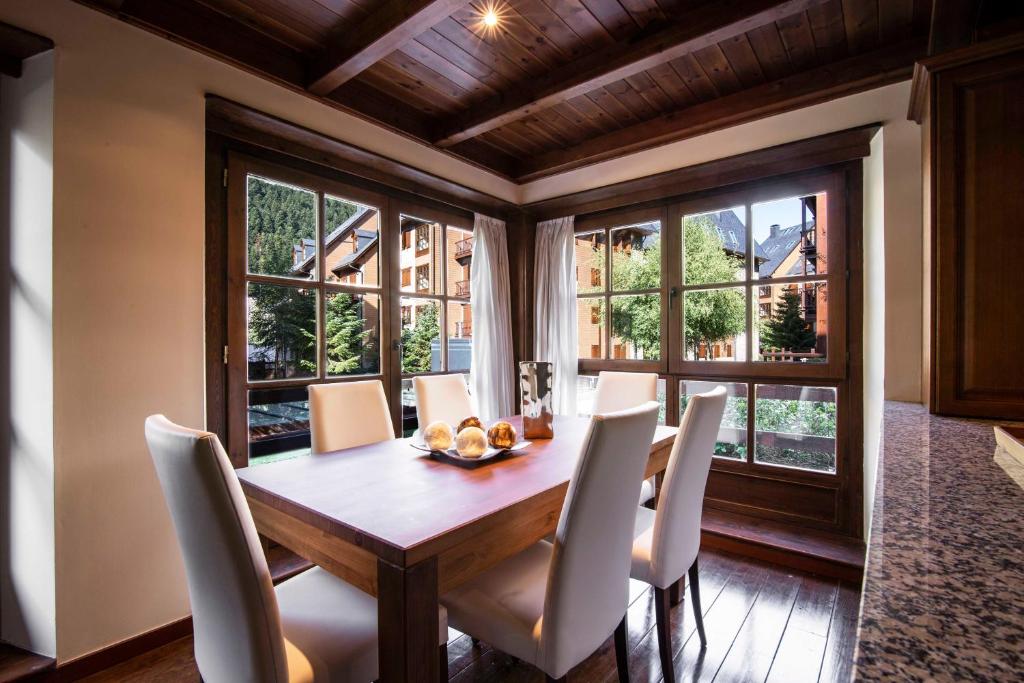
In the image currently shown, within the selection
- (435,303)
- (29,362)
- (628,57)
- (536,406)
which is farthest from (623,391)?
(29,362)

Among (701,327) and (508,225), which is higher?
(508,225)

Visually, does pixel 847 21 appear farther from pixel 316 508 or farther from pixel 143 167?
pixel 143 167

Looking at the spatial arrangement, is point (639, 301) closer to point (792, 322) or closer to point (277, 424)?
point (792, 322)

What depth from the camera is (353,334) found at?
2.77 m

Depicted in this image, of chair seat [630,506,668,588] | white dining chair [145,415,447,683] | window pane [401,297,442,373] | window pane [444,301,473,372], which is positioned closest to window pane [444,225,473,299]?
window pane [444,301,473,372]

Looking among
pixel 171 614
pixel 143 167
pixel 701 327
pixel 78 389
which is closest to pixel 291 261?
pixel 143 167

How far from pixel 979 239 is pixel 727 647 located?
1730mm

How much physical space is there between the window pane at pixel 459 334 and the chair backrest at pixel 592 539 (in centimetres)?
227

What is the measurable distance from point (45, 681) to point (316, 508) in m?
1.39

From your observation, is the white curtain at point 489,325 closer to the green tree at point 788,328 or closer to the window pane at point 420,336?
the window pane at point 420,336

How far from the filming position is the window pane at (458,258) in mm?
3428

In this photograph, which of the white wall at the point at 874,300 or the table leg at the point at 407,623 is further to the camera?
the white wall at the point at 874,300

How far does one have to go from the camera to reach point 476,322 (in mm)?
3529

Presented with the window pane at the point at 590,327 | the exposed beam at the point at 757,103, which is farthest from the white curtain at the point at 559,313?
the exposed beam at the point at 757,103
